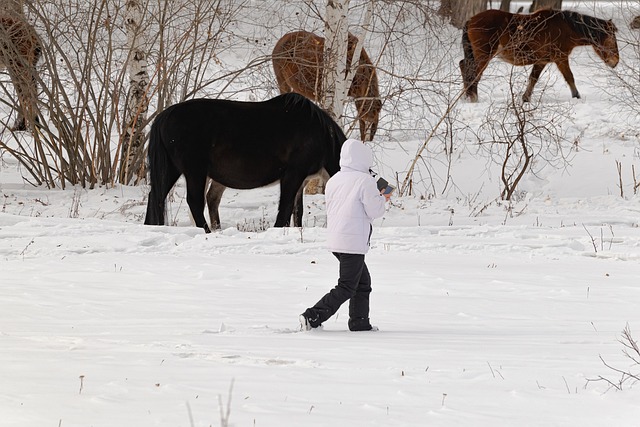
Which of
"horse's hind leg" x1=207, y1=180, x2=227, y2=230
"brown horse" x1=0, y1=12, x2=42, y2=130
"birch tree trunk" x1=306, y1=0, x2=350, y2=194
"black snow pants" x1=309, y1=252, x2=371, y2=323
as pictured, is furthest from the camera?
"brown horse" x1=0, y1=12, x2=42, y2=130

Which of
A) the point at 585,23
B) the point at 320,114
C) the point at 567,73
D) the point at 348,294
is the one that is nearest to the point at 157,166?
the point at 320,114

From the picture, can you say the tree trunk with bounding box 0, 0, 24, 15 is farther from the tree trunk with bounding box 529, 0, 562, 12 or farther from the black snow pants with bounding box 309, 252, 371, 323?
the tree trunk with bounding box 529, 0, 562, 12

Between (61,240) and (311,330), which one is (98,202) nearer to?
(61,240)

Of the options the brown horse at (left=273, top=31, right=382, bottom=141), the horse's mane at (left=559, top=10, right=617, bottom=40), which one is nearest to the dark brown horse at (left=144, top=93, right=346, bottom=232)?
the brown horse at (left=273, top=31, right=382, bottom=141)

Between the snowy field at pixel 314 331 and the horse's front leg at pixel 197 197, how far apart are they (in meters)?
0.69

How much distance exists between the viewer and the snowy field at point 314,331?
12.7ft

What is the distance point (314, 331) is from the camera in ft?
18.9

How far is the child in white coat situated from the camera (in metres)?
5.87

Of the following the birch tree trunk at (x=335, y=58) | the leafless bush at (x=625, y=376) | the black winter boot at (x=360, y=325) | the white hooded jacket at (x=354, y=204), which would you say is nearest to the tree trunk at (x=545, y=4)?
the birch tree trunk at (x=335, y=58)

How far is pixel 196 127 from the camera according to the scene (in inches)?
411

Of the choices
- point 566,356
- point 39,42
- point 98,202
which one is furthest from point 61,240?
point 566,356

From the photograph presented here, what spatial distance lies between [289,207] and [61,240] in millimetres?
2444

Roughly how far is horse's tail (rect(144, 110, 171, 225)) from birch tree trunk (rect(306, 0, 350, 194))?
124 inches

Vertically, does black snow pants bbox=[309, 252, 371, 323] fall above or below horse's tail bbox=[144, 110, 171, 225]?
below
